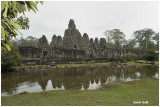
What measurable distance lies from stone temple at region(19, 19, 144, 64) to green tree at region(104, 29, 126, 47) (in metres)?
16.8

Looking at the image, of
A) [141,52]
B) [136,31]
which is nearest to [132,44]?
[136,31]

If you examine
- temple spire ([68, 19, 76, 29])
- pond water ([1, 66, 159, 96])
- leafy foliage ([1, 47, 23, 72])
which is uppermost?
temple spire ([68, 19, 76, 29])

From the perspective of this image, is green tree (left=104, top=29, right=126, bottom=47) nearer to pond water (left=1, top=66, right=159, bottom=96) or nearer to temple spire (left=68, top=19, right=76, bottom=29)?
temple spire (left=68, top=19, right=76, bottom=29)

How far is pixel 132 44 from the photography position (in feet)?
222

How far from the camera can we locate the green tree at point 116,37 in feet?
199

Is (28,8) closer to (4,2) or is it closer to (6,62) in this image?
(4,2)

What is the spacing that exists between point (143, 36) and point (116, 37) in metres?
14.8

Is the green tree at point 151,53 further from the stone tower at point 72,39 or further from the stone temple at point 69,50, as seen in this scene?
the stone tower at point 72,39

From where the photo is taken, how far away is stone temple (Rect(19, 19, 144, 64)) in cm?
2730

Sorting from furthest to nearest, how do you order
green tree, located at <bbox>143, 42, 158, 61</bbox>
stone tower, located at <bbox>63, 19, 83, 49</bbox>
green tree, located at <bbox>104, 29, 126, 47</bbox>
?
1. green tree, located at <bbox>104, 29, 126, 47</bbox>
2. stone tower, located at <bbox>63, 19, 83, 49</bbox>
3. green tree, located at <bbox>143, 42, 158, 61</bbox>

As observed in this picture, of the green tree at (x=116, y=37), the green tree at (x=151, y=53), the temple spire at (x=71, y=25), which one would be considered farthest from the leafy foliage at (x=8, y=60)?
the green tree at (x=116, y=37)

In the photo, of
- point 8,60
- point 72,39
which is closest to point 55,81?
point 8,60

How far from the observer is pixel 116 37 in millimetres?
60719

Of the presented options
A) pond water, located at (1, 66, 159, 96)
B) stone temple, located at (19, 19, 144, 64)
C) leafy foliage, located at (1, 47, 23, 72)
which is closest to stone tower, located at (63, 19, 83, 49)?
stone temple, located at (19, 19, 144, 64)
